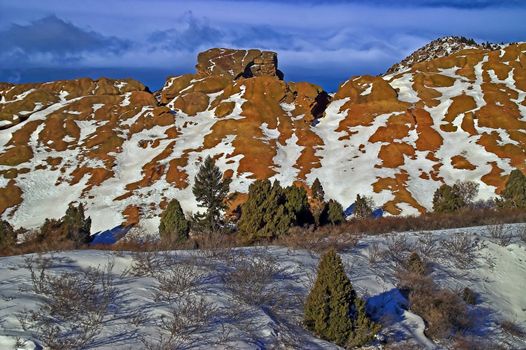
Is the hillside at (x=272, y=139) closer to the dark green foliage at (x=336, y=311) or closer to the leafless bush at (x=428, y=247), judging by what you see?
the leafless bush at (x=428, y=247)

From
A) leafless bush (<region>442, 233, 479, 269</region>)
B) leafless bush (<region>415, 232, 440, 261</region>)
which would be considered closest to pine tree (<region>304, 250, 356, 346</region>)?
leafless bush (<region>415, 232, 440, 261</region>)

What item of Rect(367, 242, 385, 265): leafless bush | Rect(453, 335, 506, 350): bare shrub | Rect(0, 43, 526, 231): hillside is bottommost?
Rect(453, 335, 506, 350): bare shrub

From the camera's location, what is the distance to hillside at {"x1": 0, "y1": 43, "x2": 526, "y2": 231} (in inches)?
2562

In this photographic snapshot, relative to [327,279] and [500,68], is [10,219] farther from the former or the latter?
[500,68]

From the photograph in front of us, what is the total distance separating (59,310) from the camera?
8.59 m

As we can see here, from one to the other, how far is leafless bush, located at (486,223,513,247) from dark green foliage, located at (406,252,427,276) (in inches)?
181

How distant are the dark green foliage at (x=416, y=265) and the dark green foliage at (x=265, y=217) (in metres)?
6.55

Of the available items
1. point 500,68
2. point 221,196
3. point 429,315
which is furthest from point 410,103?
point 429,315

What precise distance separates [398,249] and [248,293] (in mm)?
6613

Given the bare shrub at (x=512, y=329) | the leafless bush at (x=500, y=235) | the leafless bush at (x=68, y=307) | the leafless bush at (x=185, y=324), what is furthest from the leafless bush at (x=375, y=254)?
the leafless bush at (x=68, y=307)

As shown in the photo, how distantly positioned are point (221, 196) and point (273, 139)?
33549 millimetres

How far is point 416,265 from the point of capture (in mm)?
13719

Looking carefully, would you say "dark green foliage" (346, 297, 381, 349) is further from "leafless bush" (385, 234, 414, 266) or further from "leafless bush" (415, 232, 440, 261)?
"leafless bush" (415, 232, 440, 261)

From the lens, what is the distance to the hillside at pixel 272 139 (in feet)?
213
